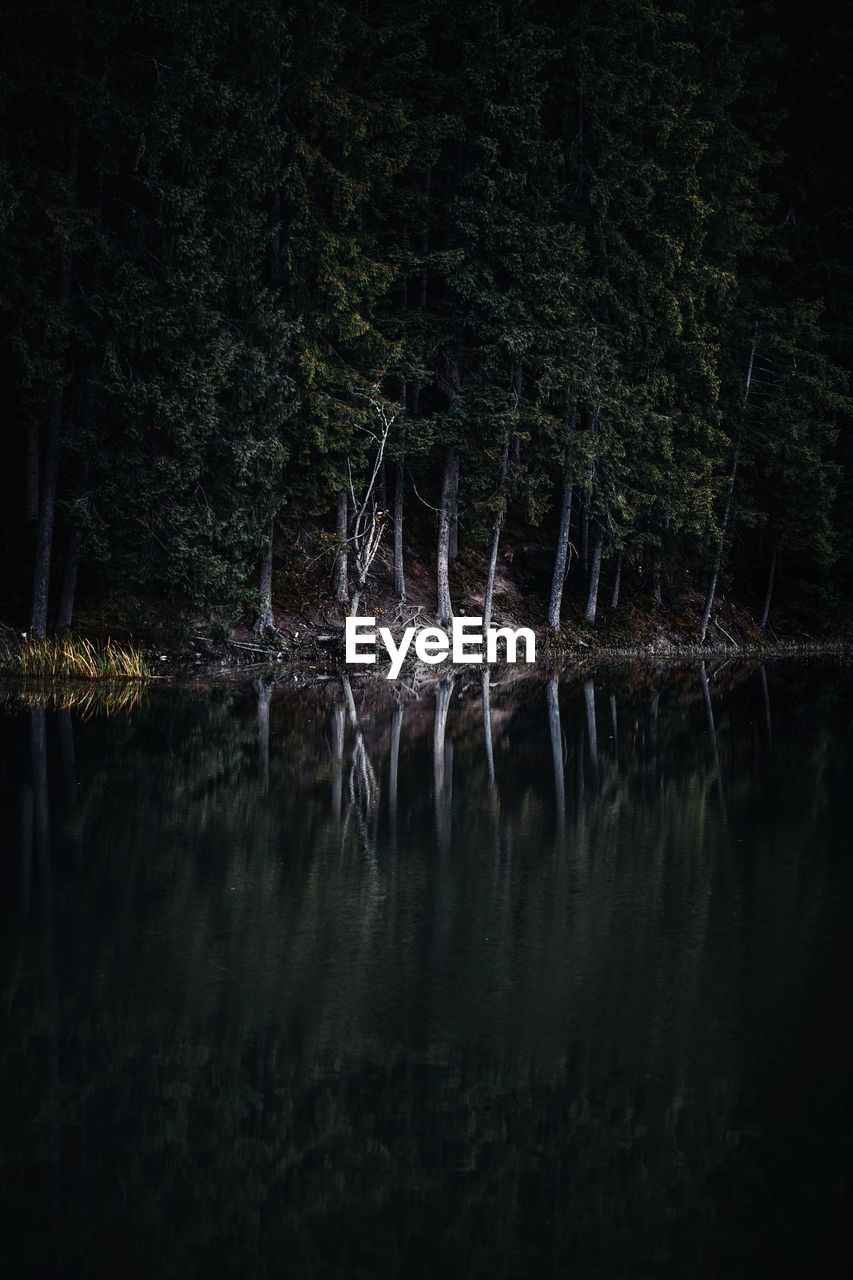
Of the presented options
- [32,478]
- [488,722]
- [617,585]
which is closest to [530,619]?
[617,585]

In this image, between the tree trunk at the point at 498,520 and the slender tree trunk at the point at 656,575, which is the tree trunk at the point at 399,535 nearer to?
the tree trunk at the point at 498,520

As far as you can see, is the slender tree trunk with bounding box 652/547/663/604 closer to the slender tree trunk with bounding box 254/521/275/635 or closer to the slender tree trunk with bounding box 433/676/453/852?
the slender tree trunk with bounding box 254/521/275/635

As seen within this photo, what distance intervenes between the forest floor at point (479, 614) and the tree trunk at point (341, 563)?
0.31 meters

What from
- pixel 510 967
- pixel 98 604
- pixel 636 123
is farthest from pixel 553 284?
pixel 510 967

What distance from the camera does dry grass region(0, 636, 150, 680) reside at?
92.1 feet

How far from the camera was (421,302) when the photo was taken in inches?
1583

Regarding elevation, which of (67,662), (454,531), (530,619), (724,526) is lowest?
(67,662)

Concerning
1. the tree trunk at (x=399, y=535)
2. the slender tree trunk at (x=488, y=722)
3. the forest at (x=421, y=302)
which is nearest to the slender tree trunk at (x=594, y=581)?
the forest at (x=421, y=302)

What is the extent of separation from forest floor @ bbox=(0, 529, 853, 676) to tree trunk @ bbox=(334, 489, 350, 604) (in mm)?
308

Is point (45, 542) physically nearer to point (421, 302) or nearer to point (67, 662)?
point (67, 662)

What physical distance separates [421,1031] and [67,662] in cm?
2232

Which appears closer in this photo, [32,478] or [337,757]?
[337,757]

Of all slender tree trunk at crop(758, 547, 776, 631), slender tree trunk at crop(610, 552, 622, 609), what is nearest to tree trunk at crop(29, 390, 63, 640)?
slender tree trunk at crop(610, 552, 622, 609)

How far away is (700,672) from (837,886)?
27.3 m
